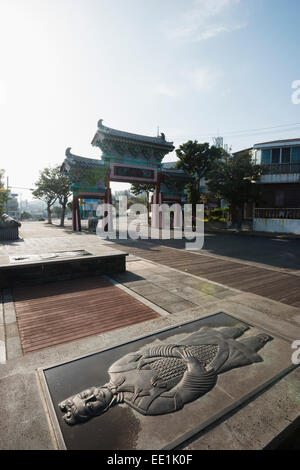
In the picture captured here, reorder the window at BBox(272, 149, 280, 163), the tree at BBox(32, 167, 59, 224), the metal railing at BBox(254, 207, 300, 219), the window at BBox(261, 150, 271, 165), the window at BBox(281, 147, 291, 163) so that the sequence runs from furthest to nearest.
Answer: the tree at BBox(32, 167, 59, 224) → the window at BBox(261, 150, 271, 165) → the window at BBox(272, 149, 280, 163) → the window at BBox(281, 147, 291, 163) → the metal railing at BBox(254, 207, 300, 219)

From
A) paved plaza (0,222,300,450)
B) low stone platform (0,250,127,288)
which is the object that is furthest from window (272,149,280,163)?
low stone platform (0,250,127,288)

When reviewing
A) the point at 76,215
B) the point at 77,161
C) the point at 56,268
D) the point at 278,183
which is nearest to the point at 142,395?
the point at 56,268

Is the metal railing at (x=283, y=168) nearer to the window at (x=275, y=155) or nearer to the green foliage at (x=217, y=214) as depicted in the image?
the window at (x=275, y=155)

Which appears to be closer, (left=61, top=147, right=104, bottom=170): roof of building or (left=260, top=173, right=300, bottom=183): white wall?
(left=61, top=147, right=104, bottom=170): roof of building

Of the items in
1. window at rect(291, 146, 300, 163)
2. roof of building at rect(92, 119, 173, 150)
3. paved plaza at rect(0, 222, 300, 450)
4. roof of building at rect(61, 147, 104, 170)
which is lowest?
paved plaza at rect(0, 222, 300, 450)

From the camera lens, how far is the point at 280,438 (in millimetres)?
2244

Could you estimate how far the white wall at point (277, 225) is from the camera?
65.2 ft

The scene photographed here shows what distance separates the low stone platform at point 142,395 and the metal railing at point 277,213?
19778 millimetres

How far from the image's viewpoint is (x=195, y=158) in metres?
26.3

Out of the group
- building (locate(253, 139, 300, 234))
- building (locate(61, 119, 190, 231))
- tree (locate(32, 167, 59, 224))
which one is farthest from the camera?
tree (locate(32, 167, 59, 224))

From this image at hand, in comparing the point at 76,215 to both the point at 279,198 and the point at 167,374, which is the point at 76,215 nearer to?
the point at 279,198

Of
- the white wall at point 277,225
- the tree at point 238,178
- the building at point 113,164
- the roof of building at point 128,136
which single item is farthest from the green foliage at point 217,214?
the roof of building at point 128,136

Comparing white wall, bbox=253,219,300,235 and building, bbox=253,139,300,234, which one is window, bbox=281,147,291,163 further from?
white wall, bbox=253,219,300,235

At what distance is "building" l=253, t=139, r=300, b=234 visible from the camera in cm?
2128
